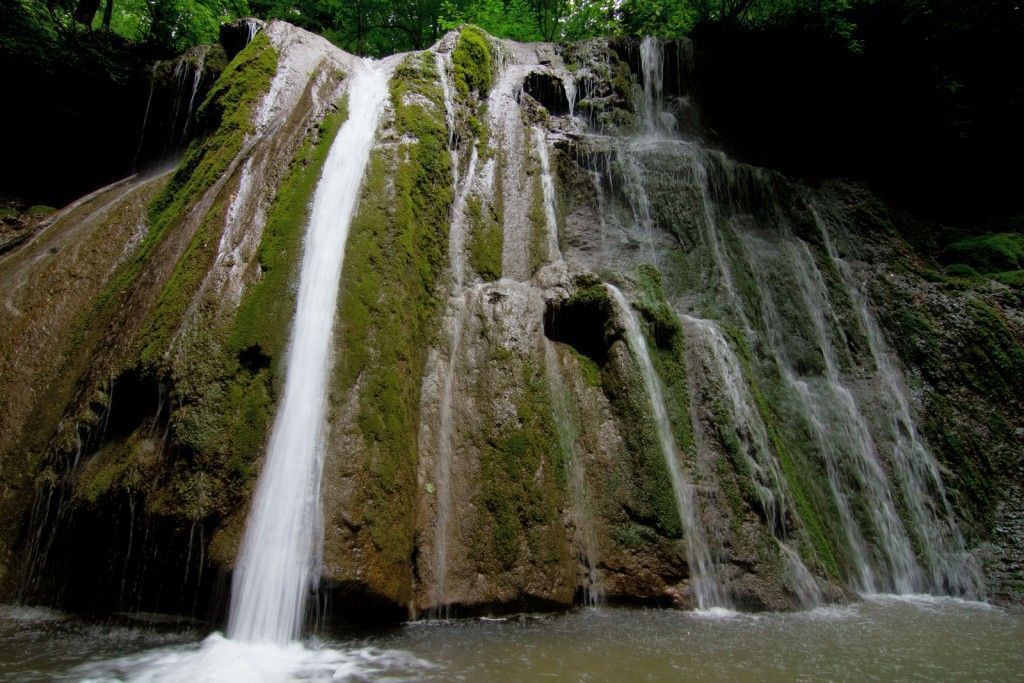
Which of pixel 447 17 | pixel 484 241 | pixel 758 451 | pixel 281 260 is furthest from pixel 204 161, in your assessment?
pixel 447 17

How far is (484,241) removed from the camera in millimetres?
6508

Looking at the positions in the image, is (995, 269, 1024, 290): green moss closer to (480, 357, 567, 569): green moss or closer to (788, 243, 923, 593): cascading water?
(788, 243, 923, 593): cascading water

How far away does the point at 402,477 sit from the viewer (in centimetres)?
404

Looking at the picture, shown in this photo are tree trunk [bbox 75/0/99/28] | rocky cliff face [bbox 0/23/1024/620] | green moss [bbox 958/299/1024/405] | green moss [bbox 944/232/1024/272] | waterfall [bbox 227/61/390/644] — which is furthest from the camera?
tree trunk [bbox 75/0/99/28]

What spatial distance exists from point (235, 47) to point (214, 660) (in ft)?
31.9

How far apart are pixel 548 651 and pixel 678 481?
2.25 m

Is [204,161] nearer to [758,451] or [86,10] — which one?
[758,451]

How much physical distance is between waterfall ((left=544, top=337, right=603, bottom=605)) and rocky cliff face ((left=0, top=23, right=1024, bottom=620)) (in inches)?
1.1

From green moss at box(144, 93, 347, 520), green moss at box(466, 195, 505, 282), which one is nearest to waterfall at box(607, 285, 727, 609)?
green moss at box(466, 195, 505, 282)

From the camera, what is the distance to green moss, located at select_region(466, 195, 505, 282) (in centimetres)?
626

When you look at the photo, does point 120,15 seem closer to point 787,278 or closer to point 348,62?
point 348,62

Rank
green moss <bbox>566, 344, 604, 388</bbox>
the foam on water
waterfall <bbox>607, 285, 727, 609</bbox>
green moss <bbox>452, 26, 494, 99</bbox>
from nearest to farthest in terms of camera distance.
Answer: the foam on water → waterfall <bbox>607, 285, 727, 609</bbox> → green moss <bbox>566, 344, 604, 388</bbox> → green moss <bbox>452, 26, 494, 99</bbox>

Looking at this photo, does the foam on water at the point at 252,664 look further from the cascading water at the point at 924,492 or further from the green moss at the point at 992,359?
the green moss at the point at 992,359

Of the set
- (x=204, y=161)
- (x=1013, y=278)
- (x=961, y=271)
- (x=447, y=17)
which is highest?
(x=447, y=17)
